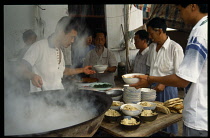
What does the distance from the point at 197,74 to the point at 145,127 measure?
0.82 metres

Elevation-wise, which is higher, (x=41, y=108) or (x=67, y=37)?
(x=67, y=37)

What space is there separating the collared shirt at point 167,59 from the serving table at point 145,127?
114 cm

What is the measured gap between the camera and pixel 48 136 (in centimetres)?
147

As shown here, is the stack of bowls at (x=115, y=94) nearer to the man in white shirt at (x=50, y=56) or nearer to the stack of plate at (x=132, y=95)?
the stack of plate at (x=132, y=95)

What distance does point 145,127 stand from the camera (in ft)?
6.89

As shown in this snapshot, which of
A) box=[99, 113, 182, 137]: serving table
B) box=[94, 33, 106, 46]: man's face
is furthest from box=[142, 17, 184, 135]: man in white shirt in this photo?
box=[94, 33, 106, 46]: man's face

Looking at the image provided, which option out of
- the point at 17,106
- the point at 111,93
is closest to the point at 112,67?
the point at 111,93

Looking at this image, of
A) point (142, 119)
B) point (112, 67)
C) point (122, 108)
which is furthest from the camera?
point (112, 67)

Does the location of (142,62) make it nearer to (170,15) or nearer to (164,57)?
(164,57)

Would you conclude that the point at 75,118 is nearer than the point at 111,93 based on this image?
Yes

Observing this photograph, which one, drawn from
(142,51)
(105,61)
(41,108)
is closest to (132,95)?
(41,108)

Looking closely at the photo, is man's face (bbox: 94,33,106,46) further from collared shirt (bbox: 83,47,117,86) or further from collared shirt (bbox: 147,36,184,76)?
collared shirt (bbox: 147,36,184,76)

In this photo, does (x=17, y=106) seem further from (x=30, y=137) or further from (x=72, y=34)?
(x=72, y=34)

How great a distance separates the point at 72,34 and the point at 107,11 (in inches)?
210
